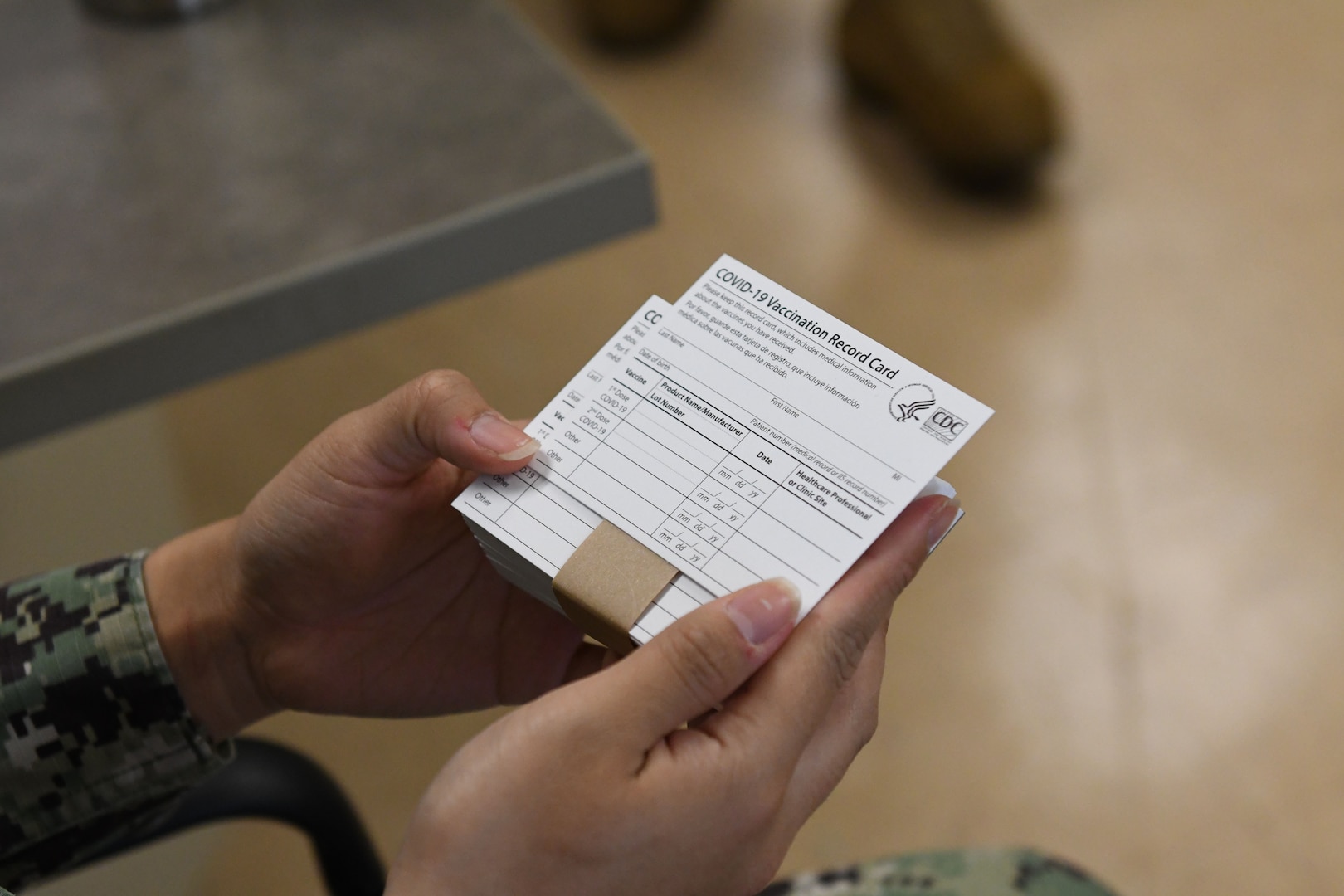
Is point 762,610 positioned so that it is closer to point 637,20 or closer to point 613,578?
point 613,578

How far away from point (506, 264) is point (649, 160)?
0.44ft

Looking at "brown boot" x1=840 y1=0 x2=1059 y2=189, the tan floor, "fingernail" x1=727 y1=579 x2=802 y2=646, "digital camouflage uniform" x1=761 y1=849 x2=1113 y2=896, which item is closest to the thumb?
"fingernail" x1=727 y1=579 x2=802 y2=646

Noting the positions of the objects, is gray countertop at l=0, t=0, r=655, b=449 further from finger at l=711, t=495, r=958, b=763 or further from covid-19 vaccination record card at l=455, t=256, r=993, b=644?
finger at l=711, t=495, r=958, b=763

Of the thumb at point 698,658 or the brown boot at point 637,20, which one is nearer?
the thumb at point 698,658

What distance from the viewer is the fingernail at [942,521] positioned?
0.57 meters

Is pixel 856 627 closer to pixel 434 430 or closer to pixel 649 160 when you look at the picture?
pixel 434 430

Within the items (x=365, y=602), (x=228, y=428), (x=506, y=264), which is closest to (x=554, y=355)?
(x=228, y=428)

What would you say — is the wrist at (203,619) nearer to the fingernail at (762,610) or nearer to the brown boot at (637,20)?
the fingernail at (762,610)

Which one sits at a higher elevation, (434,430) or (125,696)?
(434,430)

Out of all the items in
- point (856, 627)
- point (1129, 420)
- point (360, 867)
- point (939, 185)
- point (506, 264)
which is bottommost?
point (360, 867)

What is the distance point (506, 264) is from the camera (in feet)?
3.09

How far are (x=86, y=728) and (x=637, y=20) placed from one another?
177 cm

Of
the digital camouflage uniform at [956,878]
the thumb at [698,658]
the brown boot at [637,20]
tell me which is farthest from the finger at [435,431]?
the brown boot at [637,20]

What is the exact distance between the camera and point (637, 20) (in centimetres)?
220
